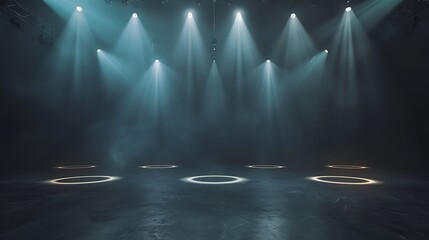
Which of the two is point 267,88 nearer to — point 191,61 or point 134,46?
point 191,61

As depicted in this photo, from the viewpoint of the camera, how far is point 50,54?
648 inches

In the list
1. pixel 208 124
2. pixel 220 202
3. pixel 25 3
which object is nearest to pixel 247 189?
pixel 220 202

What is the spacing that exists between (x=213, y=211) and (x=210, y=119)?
45.4 ft

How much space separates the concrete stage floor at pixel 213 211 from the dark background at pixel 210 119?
7504 millimetres

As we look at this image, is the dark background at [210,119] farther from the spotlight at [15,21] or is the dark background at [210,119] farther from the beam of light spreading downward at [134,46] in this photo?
the spotlight at [15,21]

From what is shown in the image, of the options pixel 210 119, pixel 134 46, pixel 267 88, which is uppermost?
pixel 134 46

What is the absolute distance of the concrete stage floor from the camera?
4504 millimetres

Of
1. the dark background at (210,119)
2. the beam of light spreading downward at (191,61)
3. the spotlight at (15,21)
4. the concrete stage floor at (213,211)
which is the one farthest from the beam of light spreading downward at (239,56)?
the concrete stage floor at (213,211)

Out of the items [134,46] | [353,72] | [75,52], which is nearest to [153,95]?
[134,46]

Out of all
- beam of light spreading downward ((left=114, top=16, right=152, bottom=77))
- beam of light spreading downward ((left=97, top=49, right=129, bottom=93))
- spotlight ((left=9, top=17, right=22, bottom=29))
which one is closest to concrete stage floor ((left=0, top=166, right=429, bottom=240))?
spotlight ((left=9, top=17, right=22, bottom=29))

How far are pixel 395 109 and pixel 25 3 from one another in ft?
67.3

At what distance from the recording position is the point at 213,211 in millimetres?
5844

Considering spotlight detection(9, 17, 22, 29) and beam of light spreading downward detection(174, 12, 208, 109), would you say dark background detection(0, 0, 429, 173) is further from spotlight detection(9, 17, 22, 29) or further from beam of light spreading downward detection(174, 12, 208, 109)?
spotlight detection(9, 17, 22, 29)

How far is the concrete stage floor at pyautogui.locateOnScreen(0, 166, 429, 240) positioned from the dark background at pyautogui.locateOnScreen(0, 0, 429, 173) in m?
7.50
